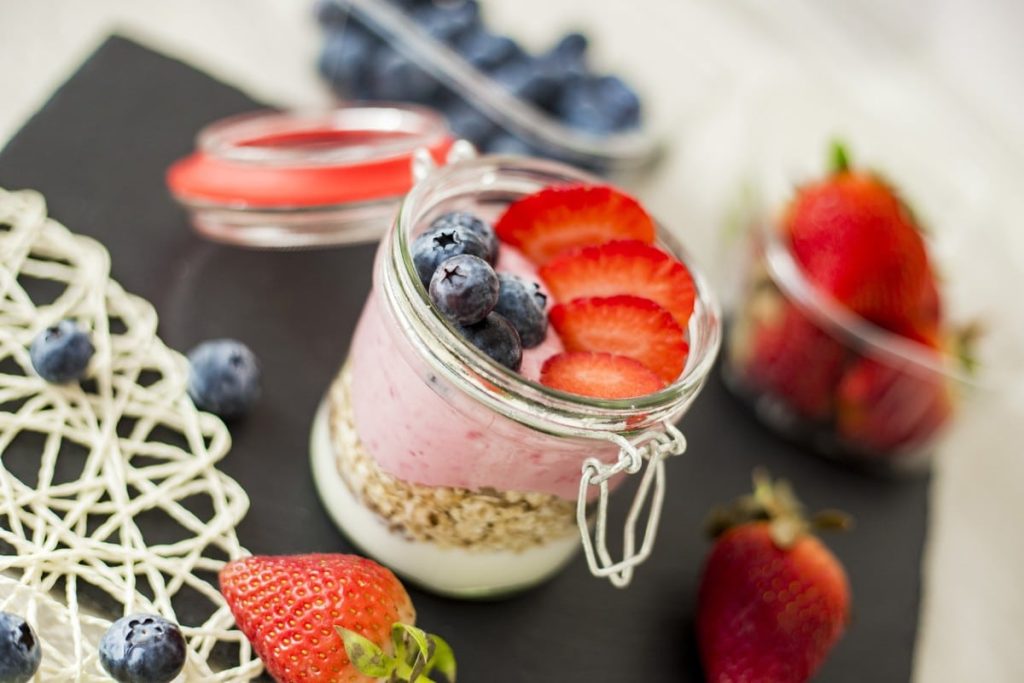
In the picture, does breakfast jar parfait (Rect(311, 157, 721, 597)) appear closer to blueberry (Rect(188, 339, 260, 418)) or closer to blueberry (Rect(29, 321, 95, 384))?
blueberry (Rect(188, 339, 260, 418))

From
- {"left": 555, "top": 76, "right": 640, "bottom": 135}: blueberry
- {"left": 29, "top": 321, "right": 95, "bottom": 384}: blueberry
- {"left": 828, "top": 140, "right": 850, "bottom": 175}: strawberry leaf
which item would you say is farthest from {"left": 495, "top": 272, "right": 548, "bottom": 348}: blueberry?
{"left": 555, "top": 76, "right": 640, "bottom": 135}: blueberry

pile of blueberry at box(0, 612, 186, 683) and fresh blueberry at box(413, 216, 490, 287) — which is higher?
fresh blueberry at box(413, 216, 490, 287)

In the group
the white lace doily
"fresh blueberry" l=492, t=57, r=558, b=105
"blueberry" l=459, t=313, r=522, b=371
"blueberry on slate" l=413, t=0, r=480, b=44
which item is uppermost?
"blueberry" l=459, t=313, r=522, b=371

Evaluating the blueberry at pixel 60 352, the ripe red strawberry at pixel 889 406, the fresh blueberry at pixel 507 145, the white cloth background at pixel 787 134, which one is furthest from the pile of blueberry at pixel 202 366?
the ripe red strawberry at pixel 889 406

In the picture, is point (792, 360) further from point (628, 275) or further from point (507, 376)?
point (507, 376)

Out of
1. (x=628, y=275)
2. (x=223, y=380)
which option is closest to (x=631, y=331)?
(x=628, y=275)

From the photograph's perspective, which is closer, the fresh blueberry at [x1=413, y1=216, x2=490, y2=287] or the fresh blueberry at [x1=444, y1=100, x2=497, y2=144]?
the fresh blueberry at [x1=413, y1=216, x2=490, y2=287]

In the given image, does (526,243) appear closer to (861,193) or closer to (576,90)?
(861,193)
